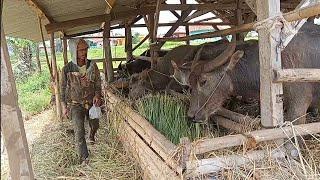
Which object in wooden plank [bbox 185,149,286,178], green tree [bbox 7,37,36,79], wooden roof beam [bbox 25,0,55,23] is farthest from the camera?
green tree [bbox 7,37,36,79]

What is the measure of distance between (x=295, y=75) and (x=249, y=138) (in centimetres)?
57

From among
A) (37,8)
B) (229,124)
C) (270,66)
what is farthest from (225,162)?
(37,8)

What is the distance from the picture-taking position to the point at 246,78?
14.0 feet

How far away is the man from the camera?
5.60 meters

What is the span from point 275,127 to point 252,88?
1443mm

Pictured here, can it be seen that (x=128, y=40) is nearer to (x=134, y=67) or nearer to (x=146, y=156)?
(x=134, y=67)

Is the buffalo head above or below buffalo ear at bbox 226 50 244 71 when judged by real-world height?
below

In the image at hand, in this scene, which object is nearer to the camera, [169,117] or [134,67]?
[169,117]

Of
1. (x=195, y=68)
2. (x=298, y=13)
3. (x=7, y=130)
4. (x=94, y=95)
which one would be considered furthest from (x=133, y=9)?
(x=7, y=130)

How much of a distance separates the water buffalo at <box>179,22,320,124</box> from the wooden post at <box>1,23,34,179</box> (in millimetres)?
2131

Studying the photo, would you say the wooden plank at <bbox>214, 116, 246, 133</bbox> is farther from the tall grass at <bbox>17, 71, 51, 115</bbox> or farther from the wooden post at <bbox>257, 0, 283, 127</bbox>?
the tall grass at <bbox>17, 71, 51, 115</bbox>

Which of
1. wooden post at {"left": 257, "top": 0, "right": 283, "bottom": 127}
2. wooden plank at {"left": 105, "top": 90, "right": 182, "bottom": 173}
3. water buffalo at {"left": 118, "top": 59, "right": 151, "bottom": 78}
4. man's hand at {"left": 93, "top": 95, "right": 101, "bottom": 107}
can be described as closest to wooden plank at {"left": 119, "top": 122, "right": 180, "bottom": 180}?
wooden plank at {"left": 105, "top": 90, "right": 182, "bottom": 173}

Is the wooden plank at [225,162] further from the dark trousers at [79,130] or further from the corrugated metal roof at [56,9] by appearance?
the corrugated metal roof at [56,9]

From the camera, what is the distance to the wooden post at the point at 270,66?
284 cm
